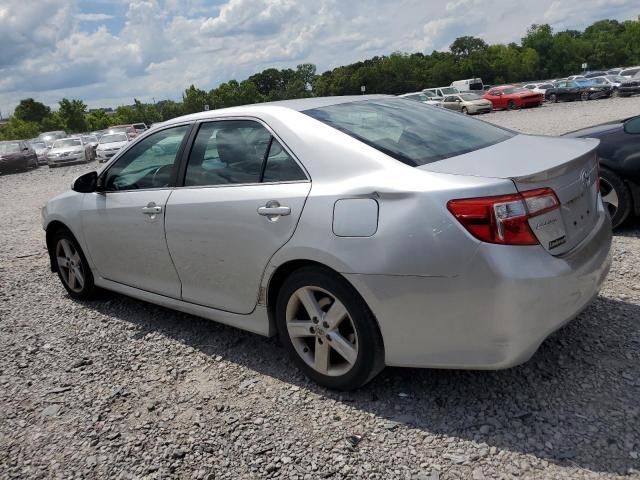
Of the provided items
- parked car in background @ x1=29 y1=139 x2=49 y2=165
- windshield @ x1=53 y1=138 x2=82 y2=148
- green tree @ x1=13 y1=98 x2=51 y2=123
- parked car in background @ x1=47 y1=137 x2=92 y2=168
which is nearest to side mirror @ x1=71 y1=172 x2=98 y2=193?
parked car in background @ x1=47 y1=137 x2=92 y2=168

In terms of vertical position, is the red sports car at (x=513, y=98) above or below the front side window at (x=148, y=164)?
below

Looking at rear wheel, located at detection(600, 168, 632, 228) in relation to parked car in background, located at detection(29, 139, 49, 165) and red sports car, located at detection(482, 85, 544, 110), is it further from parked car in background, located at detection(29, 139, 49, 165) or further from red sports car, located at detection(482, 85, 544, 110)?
red sports car, located at detection(482, 85, 544, 110)

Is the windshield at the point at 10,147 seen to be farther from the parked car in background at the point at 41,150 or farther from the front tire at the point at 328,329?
the front tire at the point at 328,329

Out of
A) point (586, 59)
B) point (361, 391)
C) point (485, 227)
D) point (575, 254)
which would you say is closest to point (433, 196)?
point (485, 227)

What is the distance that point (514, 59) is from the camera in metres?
101

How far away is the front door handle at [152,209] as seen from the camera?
3.75m

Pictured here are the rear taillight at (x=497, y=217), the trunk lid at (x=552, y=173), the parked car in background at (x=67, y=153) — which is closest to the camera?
the rear taillight at (x=497, y=217)

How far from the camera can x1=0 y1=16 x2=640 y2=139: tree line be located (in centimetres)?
9500

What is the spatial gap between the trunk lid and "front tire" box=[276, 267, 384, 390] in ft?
2.51

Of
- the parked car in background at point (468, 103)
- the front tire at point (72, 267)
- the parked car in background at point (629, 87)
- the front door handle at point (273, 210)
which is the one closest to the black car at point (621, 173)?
the front door handle at point (273, 210)

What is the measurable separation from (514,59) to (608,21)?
4350 cm

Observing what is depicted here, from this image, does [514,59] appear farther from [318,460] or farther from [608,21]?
[318,460]

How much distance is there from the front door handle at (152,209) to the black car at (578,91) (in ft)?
120

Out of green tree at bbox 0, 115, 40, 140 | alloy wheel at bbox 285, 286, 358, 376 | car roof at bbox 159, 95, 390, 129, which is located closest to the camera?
alloy wheel at bbox 285, 286, 358, 376
